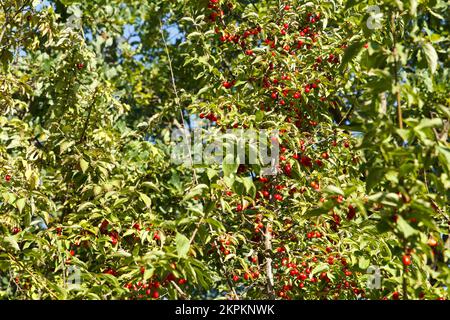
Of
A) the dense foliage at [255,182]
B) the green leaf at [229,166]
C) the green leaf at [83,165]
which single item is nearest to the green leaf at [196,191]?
the dense foliage at [255,182]

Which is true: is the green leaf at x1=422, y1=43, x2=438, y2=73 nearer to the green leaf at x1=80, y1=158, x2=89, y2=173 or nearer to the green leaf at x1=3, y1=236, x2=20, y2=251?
the green leaf at x1=3, y1=236, x2=20, y2=251

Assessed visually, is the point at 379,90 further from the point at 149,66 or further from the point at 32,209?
the point at 149,66

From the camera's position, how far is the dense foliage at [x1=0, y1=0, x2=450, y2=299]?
2.63m

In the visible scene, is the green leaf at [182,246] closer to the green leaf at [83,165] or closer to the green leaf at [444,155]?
the green leaf at [444,155]

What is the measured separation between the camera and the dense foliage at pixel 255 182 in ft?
→ 8.62

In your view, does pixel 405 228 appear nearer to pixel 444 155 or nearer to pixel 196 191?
pixel 444 155

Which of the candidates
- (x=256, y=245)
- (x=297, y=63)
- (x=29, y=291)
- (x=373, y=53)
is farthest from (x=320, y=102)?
(x=29, y=291)

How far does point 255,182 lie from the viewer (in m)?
4.21

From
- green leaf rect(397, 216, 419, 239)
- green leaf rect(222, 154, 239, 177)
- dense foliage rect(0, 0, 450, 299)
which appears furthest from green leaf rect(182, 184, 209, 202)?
green leaf rect(397, 216, 419, 239)

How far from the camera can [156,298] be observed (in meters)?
2.89

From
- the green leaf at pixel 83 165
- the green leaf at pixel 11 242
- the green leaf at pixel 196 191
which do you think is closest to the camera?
the green leaf at pixel 196 191

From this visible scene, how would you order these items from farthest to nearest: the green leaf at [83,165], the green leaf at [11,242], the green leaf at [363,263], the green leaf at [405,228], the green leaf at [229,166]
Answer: the green leaf at [83,165] → the green leaf at [363,263] → the green leaf at [11,242] → the green leaf at [229,166] → the green leaf at [405,228]
